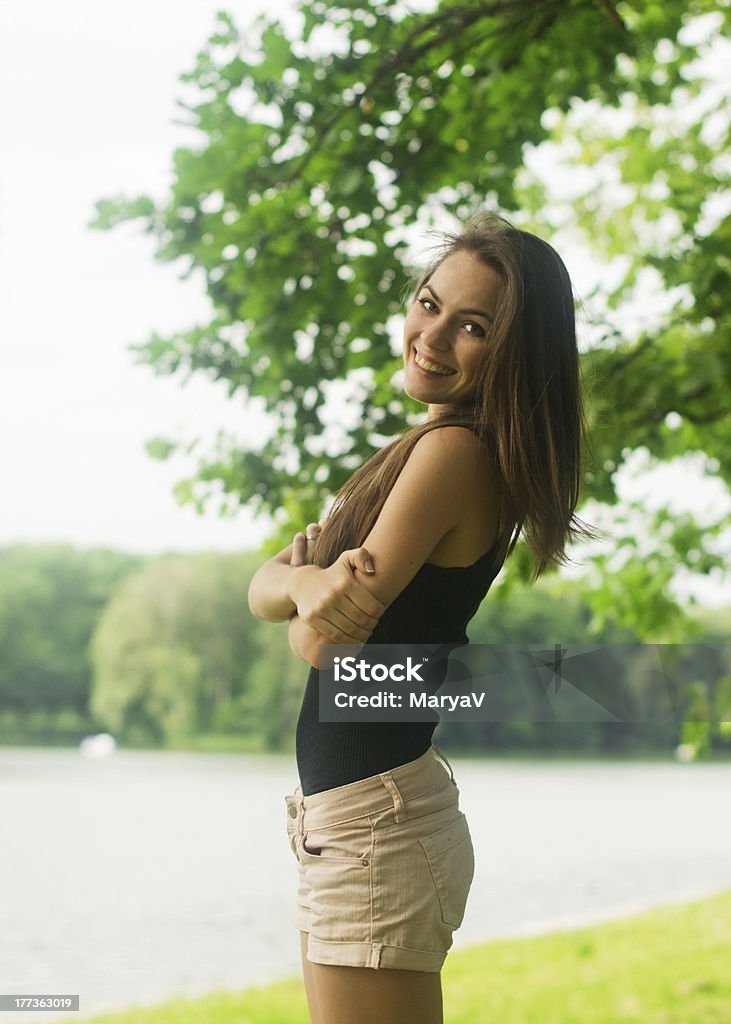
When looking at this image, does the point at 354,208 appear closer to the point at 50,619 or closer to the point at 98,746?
the point at 98,746

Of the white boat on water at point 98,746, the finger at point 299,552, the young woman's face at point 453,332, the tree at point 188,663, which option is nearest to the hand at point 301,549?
the finger at point 299,552

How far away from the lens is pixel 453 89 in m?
3.02

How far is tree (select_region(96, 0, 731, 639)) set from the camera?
287cm

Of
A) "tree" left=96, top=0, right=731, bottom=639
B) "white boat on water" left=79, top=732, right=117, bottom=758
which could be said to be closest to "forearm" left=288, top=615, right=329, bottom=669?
"tree" left=96, top=0, right=731, bottom=639

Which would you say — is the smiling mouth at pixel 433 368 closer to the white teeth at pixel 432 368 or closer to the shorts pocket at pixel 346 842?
the white teeth at pixel 432 368

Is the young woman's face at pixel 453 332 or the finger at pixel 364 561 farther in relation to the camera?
the young woman's face at pixel 453 332

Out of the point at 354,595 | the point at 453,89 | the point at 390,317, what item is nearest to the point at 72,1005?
the point at 354,595

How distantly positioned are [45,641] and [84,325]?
1050 cm

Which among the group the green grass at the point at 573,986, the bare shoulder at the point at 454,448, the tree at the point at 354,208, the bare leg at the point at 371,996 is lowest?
the green grass at the point at 573,986

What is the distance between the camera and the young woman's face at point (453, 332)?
131cm

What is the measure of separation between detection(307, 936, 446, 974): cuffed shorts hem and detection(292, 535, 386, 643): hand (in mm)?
314

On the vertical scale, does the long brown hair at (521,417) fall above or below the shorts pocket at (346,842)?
above

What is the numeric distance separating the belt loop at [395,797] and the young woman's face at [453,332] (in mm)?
443

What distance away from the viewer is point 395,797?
1.19 metres
